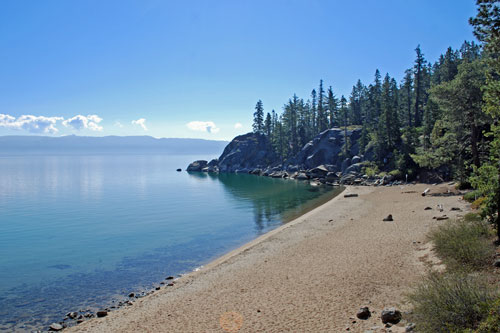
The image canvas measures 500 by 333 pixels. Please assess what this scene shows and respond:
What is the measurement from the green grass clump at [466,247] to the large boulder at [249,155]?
10221 centimetres

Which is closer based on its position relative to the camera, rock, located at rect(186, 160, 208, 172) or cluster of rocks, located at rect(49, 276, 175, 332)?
cluster of rocks, located at rect(49, 276, 175, 332)

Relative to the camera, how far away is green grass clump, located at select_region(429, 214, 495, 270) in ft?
42.6

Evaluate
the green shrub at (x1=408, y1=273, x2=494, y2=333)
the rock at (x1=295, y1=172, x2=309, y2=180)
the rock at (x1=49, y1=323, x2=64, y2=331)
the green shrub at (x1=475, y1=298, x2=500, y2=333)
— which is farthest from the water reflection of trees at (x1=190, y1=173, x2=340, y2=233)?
the green shrub at (x1=475, y1=298, x2=500, y2=333)

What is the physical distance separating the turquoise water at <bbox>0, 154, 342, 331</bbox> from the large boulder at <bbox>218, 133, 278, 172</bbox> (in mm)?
59278

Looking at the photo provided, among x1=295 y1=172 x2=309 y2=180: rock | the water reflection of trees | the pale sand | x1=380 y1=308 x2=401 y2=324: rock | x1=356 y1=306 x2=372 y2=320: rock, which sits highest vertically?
x1=295 y1=172 x2=309 y2=180: rock

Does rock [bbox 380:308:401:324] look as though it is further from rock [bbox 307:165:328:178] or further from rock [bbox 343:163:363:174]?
rock [bbox 307:165:328:178]

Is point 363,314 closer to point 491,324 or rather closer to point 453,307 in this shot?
point 453,307

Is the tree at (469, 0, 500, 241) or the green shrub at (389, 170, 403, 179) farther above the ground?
the tree at (469, 0, 500, 241)

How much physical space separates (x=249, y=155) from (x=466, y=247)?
4415 inches

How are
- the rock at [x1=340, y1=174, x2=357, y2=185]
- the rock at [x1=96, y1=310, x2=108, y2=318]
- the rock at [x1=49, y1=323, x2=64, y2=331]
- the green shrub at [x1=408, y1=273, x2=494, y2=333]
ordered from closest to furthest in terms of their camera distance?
the green shrub at [x1=408, y1=273, x2=494, y2=333] → the rock at [x1=49, y1=323, x2=64, y2=331] → the rock at [x1=96, y1=310, x2=108, y2=318] → the rock at [x1=340, y1=174, x2=357, y2=185]

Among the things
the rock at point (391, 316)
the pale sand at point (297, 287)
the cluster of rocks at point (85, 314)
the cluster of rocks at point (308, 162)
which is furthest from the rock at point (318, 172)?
the rock at point (391, 316)

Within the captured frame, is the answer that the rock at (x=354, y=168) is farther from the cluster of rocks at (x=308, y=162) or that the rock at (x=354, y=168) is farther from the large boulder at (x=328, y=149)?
the large boulder at (x=328, y=149)

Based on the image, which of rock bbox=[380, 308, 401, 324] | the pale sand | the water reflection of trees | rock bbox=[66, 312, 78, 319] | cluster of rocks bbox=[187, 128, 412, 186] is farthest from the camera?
cluster of rocks bbox=[187, 128, 412, 186]

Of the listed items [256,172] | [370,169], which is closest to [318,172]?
[370,169]
